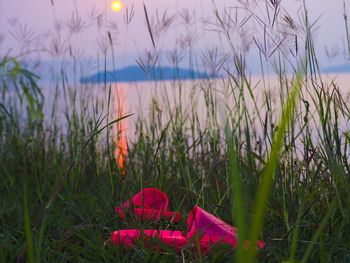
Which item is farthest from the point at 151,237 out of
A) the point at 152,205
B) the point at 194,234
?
the point at 152,205

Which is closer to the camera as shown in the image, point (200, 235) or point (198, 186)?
point (200, 235)

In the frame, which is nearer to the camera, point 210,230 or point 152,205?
point 210,230

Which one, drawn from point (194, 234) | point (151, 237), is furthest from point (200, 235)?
point (151, 237)

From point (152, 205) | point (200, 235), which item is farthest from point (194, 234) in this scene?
point (152, 205)

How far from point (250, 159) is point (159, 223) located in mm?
330

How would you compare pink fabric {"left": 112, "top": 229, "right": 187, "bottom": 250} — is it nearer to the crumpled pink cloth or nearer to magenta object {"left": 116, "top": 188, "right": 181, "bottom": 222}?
the crumpled pink cloth

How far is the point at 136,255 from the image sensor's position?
136cm

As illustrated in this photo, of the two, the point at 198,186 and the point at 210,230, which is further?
the point at 198,186

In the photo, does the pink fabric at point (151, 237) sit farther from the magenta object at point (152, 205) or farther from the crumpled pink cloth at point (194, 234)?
the magenta object at point (152, 205)

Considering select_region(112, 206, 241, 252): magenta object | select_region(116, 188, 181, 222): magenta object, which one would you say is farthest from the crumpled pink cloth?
select_region(116, 188, 181, 222): magenta object

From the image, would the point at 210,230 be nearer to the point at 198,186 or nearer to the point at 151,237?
the point at 151,237

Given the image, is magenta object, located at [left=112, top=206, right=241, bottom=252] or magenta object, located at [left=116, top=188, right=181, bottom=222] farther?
magenta object, located at [left=116, top=188, right=181, bottom=222]

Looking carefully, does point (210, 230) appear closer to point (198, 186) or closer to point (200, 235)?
point (200, 235)

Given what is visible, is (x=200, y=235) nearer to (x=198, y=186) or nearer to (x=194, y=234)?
(x=194, y=234)
